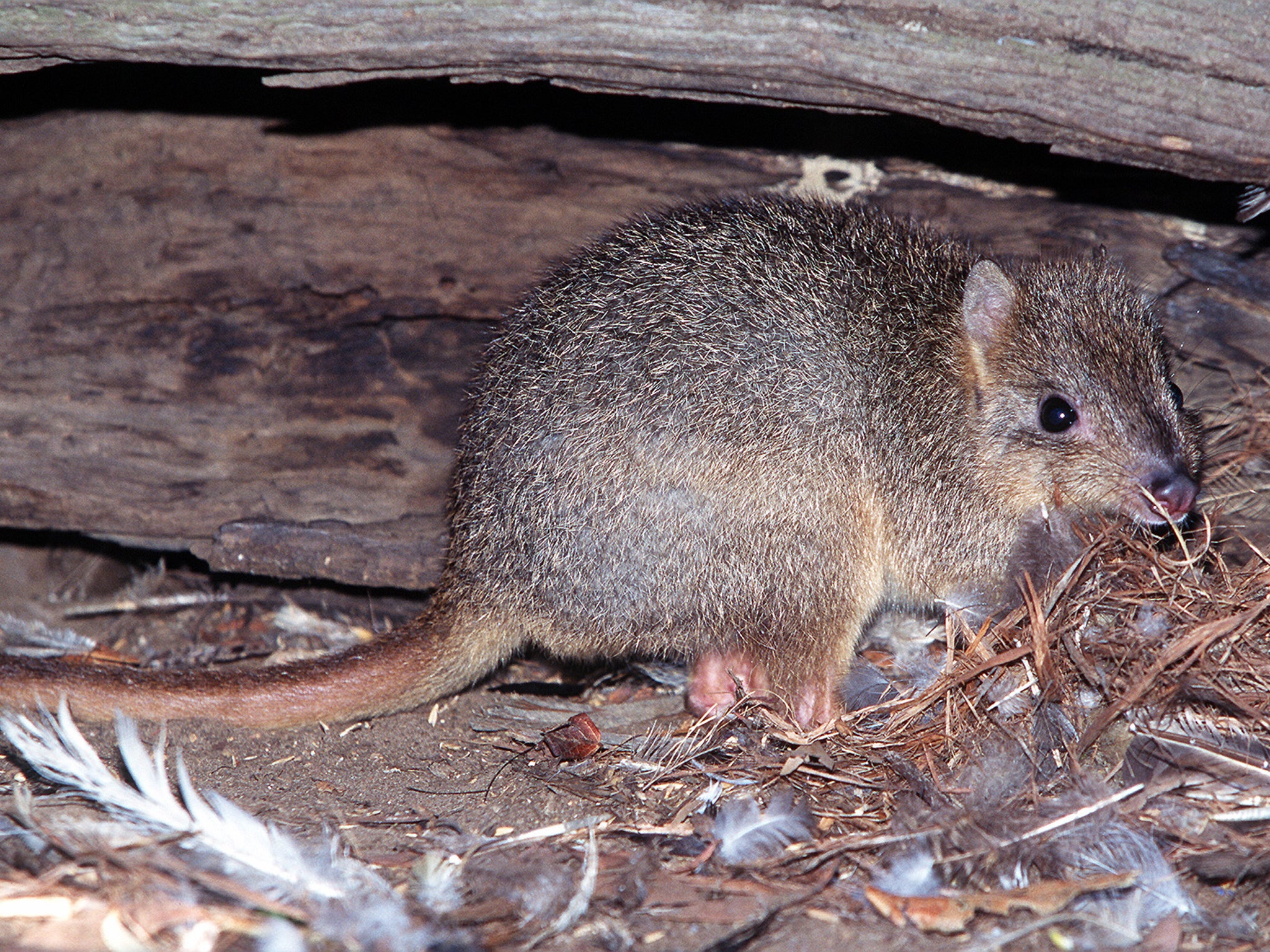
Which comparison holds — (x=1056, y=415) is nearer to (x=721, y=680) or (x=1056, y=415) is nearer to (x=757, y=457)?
(x=757, y=457)

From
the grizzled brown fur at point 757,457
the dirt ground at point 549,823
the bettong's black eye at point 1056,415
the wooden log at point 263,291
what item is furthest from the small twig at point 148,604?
the bettong's black eye at point 1056,415

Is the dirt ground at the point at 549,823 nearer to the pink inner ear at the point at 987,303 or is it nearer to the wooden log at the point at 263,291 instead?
the wooden log at the point at 263,291

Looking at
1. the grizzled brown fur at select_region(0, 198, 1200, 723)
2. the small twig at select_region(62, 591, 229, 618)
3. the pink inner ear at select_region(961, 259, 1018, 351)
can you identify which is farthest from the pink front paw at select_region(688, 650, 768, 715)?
the small twig at select_region(62, 591, 229, 618)

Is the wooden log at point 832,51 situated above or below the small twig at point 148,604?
above

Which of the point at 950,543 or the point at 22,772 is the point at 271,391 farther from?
A: the point at 950,543

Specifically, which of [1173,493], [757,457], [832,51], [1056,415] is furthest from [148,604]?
[1173,493]
